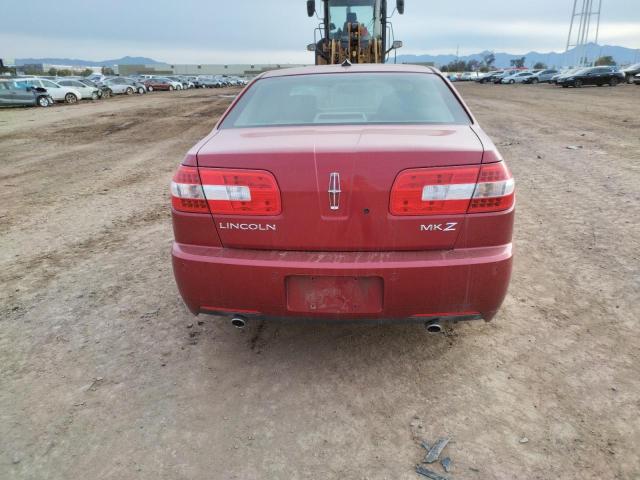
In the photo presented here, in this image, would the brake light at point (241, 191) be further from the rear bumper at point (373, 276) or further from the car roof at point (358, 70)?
the car roof at point (358, 70)

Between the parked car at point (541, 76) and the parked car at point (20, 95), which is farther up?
the parked car at point (541, 76)

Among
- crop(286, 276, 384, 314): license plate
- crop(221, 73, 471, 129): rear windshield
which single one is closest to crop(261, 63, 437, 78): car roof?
crop(221, 73, 471, 129): rear windshield

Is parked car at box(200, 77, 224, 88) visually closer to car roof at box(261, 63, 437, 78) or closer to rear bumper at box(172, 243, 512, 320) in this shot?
car roof at box(261, 63, 437, 78)

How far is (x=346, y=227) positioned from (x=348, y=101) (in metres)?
1.57

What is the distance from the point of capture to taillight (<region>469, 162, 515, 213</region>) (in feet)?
7.43

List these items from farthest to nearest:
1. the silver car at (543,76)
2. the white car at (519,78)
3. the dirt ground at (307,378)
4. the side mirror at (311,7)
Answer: the white car at (519,78)
the silver car at (543,76)
the side mirror at (311,7)
the dirt ground at (307,378)

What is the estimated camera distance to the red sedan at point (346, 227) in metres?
2.24

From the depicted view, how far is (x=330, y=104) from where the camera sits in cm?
344

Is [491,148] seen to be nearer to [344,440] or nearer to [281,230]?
[281,230]

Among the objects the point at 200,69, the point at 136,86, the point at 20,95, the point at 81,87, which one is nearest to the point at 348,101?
the point at 20,95

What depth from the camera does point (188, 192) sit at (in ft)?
7.98

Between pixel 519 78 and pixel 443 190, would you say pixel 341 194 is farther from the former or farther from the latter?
pixel 519 78

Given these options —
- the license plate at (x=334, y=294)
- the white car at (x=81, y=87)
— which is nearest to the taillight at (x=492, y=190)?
the license plate at (x=334, y=294)

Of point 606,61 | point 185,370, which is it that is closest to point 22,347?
point 185,370
